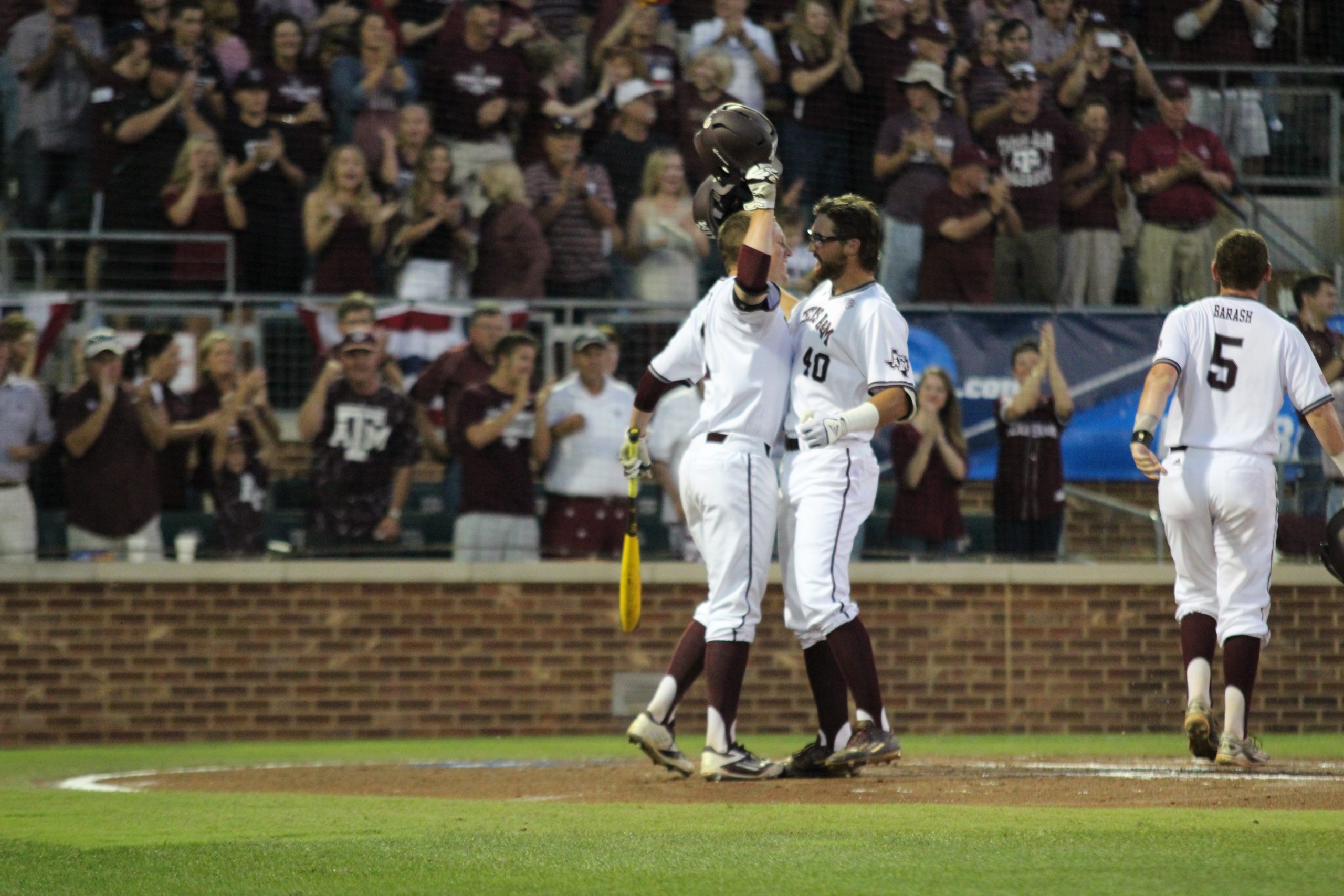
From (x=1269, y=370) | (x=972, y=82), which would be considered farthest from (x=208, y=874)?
(x=972, y=82)

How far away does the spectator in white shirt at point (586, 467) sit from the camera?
33.6ft

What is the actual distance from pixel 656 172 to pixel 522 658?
3.48 meters

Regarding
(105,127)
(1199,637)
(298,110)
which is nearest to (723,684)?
(1199,637)

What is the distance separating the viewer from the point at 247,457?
9.96m

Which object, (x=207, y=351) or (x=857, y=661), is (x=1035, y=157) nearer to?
(x=207, y=351)

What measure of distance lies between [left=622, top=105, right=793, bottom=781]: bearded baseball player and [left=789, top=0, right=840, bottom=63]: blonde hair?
6566 mm

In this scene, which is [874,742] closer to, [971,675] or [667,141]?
[971,675]

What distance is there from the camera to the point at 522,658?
33.6 feet

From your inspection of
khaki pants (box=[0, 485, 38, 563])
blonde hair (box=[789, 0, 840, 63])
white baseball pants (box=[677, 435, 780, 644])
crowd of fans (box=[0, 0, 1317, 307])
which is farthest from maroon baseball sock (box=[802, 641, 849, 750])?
blonde hair (box=[789, 0, 840, 63])

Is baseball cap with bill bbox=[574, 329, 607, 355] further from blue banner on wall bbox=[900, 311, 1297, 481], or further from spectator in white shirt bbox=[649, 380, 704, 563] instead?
blue banner on wall bbox=[900, 311, 1297, 481]

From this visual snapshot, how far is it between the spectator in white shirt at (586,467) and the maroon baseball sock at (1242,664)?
4.55 metres

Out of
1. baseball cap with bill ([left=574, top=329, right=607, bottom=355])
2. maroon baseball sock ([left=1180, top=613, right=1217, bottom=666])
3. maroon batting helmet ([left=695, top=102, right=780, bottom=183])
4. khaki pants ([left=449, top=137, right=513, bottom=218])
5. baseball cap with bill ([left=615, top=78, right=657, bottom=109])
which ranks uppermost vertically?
baseball cap with bill ([left=615, top=78, right=657, bottom=109])

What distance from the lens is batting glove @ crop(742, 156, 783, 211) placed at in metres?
6.03

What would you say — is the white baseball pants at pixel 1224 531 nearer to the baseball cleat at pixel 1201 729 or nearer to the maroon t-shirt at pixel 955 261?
the baseball cleat at pixel 1201 729
